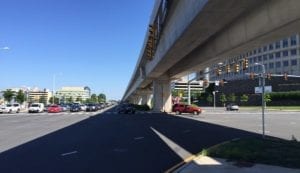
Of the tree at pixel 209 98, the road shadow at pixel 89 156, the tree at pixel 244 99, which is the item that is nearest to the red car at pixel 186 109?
the road shadow at pixel 89 156

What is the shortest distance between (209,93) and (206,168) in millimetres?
143765

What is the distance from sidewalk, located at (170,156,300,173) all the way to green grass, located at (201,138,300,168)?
22.2 inches

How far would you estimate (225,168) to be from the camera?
11117mm

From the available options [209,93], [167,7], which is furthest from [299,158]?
[209,93]

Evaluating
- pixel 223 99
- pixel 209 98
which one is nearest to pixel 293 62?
pixel 223 99

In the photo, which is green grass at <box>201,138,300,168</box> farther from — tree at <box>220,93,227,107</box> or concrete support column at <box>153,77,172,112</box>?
tree at <box>220,93,227,107</box>

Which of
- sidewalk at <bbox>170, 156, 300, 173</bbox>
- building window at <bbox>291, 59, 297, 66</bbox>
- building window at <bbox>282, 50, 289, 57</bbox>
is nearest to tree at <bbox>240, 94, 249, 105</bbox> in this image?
building window at <bbox>291, 59, 297, 66</bbox>

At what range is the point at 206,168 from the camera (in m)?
11.1

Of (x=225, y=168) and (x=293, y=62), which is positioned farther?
(x=293, y=62)

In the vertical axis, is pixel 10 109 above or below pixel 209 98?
below

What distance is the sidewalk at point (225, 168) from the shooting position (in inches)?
421

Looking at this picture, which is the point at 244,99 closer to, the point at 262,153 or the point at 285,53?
the point at 285,53

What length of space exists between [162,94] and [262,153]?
5344cm

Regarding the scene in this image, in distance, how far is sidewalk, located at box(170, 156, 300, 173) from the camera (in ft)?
35.1
